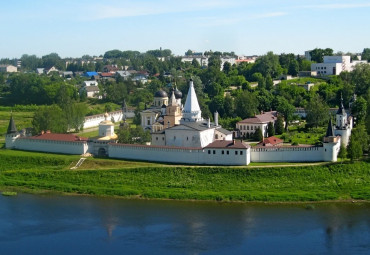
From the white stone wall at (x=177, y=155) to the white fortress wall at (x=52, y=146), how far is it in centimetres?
206

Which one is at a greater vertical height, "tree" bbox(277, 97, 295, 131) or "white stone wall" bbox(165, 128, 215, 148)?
"tree" bbox(277, 97, 295, 131)

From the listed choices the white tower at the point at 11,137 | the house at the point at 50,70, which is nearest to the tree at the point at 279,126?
the white tower at the point at 11,137

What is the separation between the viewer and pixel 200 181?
27.3 m

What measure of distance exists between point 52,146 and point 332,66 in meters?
32.1

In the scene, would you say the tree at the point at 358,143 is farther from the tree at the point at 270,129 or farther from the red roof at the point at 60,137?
the red roof at the point at 60,137

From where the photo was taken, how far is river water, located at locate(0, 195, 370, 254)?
64.4ft

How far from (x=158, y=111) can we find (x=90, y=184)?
12202mm

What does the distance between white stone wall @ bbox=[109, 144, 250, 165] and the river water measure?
407 centimetres

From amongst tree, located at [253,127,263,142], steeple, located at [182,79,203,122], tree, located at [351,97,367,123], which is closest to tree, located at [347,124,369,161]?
tree, located at [253,127,263,142]

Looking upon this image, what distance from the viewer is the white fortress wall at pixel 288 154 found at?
28469mm

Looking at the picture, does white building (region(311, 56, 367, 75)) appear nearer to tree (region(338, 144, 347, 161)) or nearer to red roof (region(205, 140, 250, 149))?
tree (region(338, 144, 347, 161))

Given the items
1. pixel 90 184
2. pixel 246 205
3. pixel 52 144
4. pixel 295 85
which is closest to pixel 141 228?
pixel 246 205

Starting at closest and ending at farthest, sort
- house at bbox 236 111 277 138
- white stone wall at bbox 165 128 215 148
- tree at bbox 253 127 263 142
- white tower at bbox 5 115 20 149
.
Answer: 1. white stone wall at bbox 165 128 215 148
2. white tower at bbox 5 115 20 149
3. tree at bbox 253 127 263 142
4. house at bbox 236 111 277 138

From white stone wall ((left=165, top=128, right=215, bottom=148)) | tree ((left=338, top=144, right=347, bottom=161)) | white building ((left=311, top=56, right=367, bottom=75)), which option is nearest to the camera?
tree ((left=338, top=144, right=347, bottom=161))
